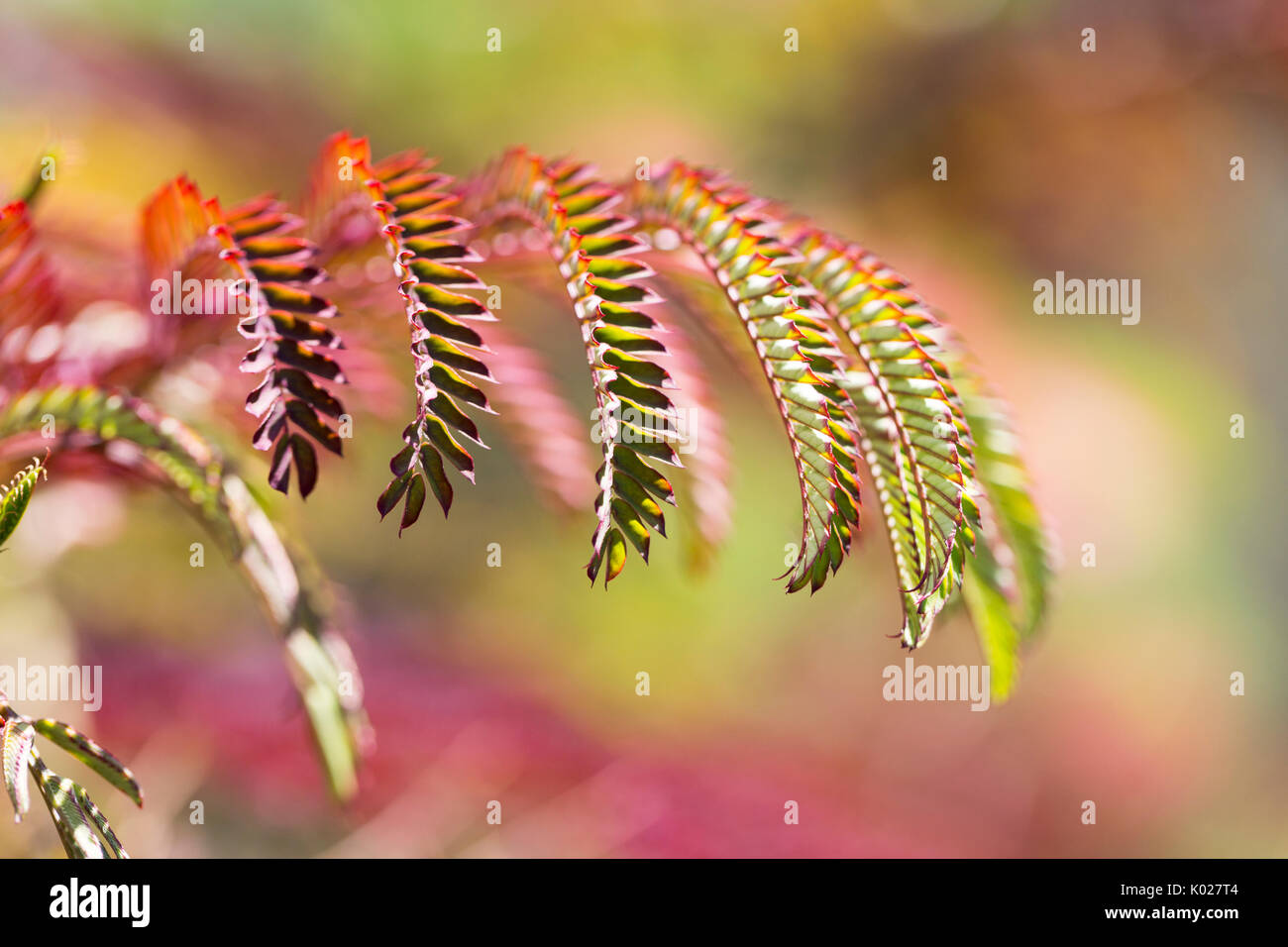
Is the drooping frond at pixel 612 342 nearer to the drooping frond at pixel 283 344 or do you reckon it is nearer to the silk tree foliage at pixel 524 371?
the silk tree foliage at pixel 524 371

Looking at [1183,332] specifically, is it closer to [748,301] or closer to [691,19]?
[691,19]

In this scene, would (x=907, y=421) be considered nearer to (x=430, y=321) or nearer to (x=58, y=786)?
(x=430, y=321)

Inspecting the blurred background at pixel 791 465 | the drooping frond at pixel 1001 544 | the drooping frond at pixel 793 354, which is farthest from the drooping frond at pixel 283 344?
the blurred background at pixel 791 465

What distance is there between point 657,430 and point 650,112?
117 inches

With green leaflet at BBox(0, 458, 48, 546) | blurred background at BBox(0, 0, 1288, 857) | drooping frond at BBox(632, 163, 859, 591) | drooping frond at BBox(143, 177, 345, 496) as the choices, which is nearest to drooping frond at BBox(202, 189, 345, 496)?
drooping frond at BBox(143, 177, 345, 496)

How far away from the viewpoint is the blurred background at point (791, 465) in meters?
2.19

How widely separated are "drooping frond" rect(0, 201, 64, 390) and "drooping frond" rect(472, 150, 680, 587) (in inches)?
14.0

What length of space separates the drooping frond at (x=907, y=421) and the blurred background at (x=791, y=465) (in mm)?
1258

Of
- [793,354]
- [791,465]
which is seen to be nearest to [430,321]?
[793,354]

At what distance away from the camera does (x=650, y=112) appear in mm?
3225

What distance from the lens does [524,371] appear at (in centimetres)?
90

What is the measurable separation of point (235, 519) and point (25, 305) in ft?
0.81

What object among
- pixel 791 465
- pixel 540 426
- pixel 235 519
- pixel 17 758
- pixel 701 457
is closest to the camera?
pixel 17 758

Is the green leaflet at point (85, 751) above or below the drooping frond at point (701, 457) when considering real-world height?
below
